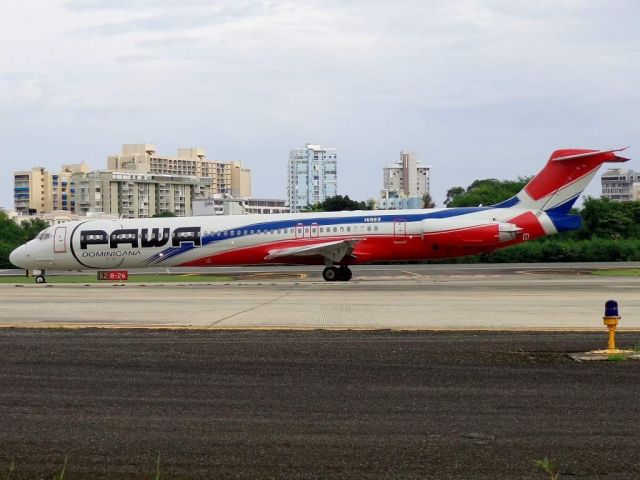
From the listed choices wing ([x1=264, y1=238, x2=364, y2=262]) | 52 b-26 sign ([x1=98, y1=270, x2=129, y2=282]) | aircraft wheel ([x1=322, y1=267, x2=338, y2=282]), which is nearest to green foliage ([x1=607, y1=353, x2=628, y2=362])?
wing ([x1=264, y1=238, x2=364, y2=262])

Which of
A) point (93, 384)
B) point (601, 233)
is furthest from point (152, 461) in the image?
point (601, 233)

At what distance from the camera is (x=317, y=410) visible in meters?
9.70

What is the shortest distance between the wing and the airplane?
4 cm

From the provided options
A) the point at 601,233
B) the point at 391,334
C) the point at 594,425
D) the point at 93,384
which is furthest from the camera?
the point at 601,233

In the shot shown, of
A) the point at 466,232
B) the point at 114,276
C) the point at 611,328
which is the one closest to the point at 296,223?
the point at 466,232

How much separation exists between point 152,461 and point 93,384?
152 inches

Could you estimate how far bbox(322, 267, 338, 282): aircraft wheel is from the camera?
36.7 m

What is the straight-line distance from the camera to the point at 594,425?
895 cm

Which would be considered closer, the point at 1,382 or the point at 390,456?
the point at 390,456

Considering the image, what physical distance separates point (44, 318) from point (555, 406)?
1388 centimetres

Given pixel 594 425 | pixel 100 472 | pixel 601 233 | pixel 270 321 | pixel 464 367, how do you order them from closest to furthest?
pixel 100 472 < pixel 594 425 < pixel 464 367 < pixel 270 321 < pixel 601 233

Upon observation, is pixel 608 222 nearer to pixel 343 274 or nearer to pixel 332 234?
pixel 343 274

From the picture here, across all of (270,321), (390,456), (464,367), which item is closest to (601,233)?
(270,321)

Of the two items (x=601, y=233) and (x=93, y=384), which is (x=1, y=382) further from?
(x=601, y=233)
